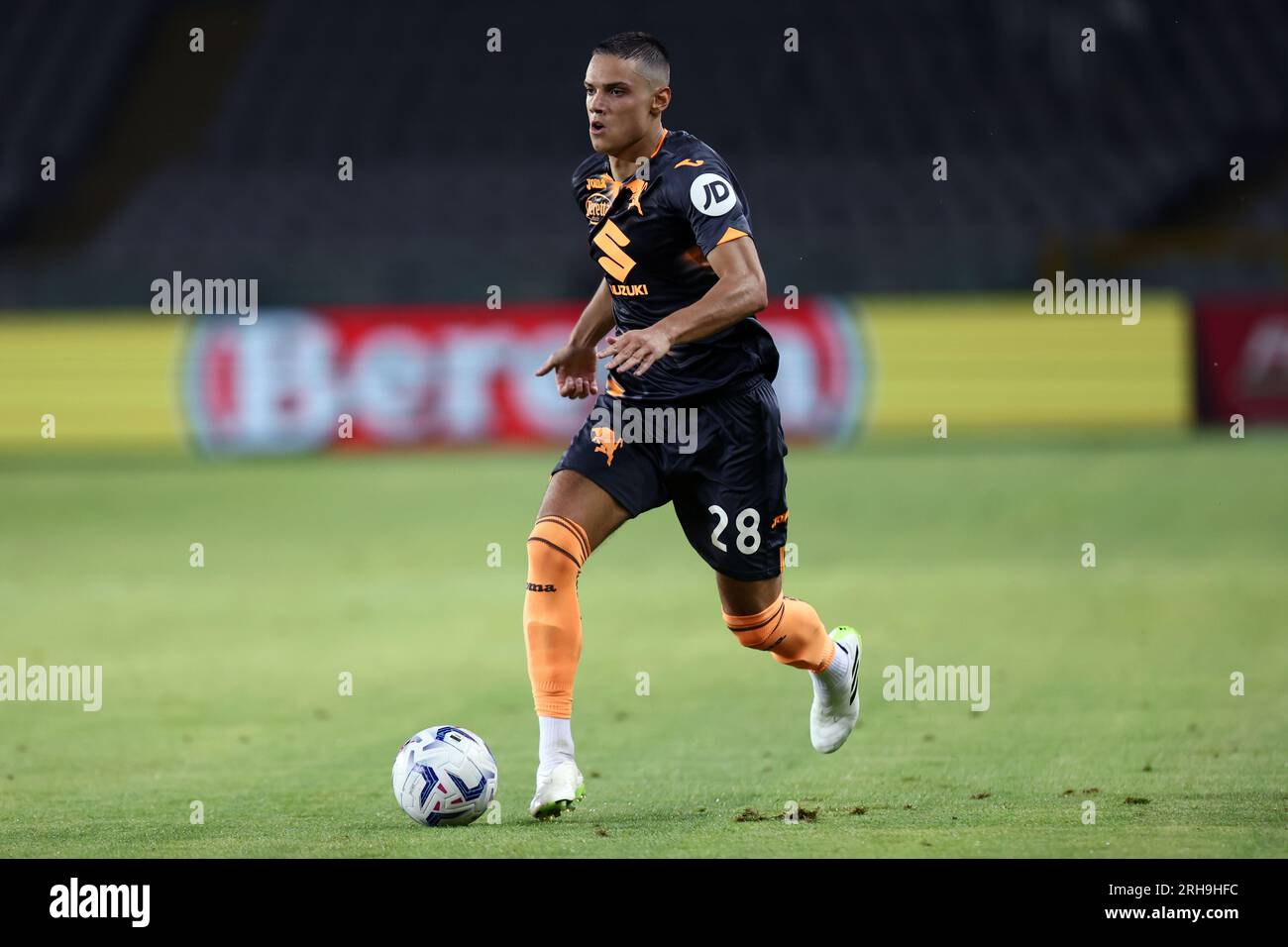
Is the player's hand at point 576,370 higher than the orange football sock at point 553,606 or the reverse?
higher

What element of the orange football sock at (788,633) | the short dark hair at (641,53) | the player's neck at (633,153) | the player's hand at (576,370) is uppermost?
the short dark hair at (641,53)

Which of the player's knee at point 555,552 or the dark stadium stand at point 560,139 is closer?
the player's knee at point 555,552

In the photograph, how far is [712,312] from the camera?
5805 mm

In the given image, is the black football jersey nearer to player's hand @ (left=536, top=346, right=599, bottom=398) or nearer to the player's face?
the player's face

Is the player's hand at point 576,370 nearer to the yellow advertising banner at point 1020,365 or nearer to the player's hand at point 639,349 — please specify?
the player's hand at point 639,349

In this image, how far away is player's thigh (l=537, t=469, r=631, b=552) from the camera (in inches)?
245

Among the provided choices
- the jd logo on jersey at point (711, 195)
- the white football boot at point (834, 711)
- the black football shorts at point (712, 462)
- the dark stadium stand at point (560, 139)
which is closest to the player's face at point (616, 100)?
the jd logo on jersey at point (711, 195)

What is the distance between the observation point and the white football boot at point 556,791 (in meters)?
5.82

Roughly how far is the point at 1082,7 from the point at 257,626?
22.4m

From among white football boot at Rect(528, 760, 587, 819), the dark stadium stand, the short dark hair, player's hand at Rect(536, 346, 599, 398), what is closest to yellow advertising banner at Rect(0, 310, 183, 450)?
the dark stadium stand

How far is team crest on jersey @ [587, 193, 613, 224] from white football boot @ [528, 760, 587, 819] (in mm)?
1960

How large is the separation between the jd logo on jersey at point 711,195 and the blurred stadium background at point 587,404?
6.86 feet

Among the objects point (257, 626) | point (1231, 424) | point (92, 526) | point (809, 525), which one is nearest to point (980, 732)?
point (257, 626)

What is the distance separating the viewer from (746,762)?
7.16m
